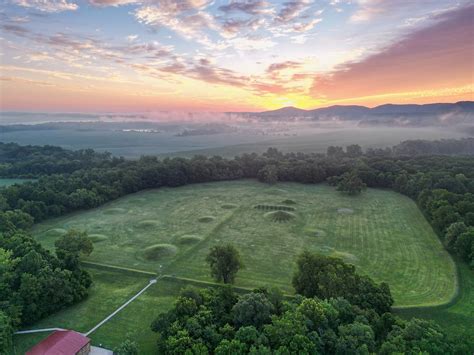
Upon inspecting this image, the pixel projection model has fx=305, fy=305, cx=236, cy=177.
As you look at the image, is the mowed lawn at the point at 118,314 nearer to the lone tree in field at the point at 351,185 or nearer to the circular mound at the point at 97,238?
the circular mound at the point at 97,238

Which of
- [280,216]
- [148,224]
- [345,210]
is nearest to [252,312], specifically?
[280,216]

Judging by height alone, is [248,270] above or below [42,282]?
below

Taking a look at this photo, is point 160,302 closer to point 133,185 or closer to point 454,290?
point 454,290

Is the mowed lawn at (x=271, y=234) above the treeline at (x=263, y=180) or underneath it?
underneath

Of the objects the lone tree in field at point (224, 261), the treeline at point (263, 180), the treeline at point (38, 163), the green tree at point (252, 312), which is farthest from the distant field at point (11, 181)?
the green tree at point (252, 312)

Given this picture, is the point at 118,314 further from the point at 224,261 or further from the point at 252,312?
the point at 252,312

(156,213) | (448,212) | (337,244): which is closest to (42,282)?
(156,213)
